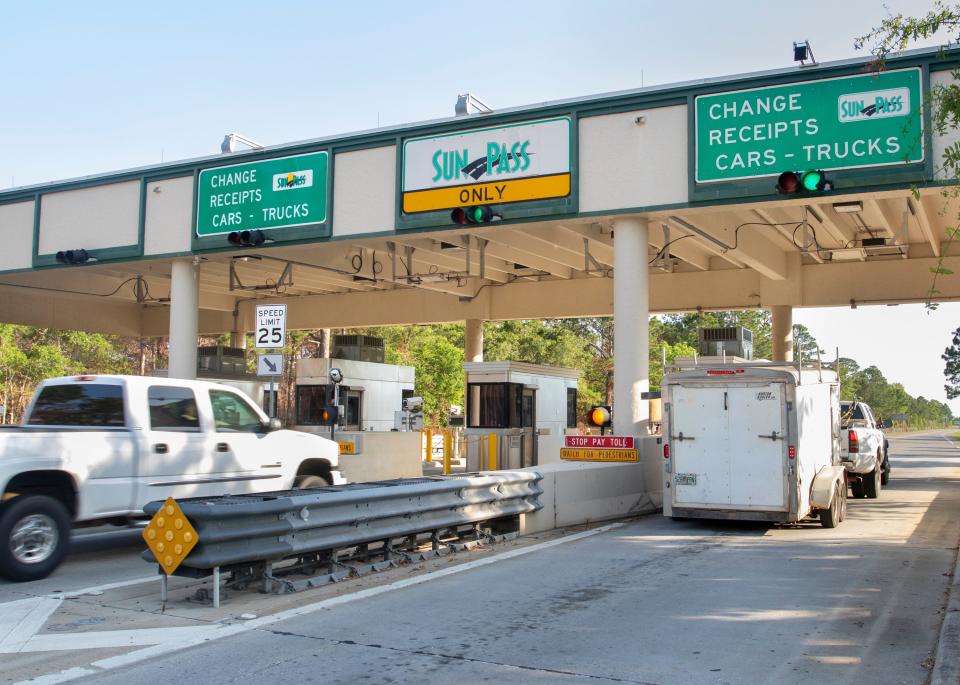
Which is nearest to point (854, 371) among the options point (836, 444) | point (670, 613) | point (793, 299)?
point (793, 299)

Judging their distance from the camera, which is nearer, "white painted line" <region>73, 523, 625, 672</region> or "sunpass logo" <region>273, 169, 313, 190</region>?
"white painted line" <region>73, 523, 625, 672</region>

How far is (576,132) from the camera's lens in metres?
16.4

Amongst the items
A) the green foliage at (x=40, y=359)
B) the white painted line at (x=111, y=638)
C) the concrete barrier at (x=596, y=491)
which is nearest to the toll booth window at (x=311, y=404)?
the concrete barrier at (x=596, y=491)

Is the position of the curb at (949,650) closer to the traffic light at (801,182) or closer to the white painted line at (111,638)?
the white painted line at (111,638)

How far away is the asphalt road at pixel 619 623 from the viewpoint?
6.17 metres

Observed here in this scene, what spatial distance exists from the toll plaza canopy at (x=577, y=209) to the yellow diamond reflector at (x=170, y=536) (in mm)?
9822

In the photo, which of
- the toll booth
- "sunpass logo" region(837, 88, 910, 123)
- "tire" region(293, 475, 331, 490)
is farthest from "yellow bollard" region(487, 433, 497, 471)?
A: "sunpass logo" region(837, 88, 910, 123)

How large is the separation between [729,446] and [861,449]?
6.11 m

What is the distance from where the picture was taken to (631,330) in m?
16.3

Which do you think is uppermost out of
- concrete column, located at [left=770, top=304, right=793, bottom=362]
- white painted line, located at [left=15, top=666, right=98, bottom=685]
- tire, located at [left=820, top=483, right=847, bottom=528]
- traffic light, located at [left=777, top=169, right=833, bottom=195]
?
traffic light, located at [left=777, top=169, right=833, bottom=195]

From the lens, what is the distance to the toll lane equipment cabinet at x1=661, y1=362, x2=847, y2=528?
12688 mm

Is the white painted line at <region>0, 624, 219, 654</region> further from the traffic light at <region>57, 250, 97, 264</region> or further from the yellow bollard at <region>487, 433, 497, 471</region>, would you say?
the traffic light at <region>57, 250, 97, 264</region>

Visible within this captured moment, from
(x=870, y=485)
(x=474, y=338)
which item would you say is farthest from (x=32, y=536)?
(x=474, y=338)

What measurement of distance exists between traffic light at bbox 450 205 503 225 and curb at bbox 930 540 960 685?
1056 cm
